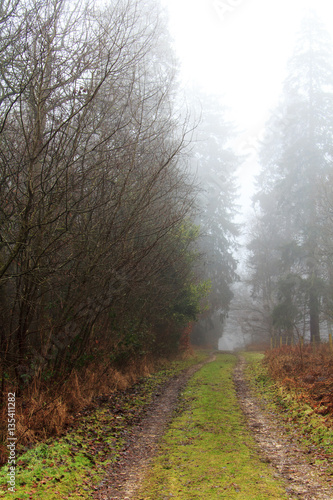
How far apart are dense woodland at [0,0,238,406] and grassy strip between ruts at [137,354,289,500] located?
239 centimetres

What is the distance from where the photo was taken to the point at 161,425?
661 cm

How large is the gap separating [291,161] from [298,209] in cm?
378

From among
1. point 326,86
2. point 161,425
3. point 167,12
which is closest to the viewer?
point 161,425

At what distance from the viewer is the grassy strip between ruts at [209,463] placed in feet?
12.6

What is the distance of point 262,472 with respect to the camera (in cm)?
432

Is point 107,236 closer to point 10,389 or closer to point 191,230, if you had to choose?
point 10,389

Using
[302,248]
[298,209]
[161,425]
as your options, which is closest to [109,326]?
[161,425]

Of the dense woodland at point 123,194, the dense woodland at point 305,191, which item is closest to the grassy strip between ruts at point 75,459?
the dense woodland at point 123,194

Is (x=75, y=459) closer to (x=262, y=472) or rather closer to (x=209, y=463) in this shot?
(x=209, y=463)

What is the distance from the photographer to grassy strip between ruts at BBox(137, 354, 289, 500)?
3.83m

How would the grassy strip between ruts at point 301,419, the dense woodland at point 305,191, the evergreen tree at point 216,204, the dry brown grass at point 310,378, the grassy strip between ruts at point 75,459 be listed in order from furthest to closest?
the evergreen tree at point 216,204 → the dense woodland at point 305,191 → the dry brown grass at point 310,378 → the grassy strip between ruts at point 301,419 → the grassy strip between ruts at point 75,459

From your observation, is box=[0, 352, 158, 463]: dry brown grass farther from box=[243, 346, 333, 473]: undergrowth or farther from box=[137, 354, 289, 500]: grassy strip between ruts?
box=[243, 346, 333, 473]: undergrowth

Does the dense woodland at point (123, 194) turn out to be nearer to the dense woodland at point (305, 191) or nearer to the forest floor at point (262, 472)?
the dense woodland at point (305, 191)

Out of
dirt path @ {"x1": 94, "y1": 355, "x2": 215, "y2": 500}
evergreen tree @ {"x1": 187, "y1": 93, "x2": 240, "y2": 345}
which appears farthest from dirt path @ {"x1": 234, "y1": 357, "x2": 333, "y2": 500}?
evergreen tree @ {"x1": 187, "y1": 93, "x2": 240, "y2": 345}
